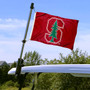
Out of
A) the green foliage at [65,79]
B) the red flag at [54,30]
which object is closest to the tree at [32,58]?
the green foliage at [65,79]

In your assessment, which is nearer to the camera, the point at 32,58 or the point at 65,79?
the point at 65,79

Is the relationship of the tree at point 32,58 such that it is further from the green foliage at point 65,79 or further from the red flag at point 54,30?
the red flag at point 54,30

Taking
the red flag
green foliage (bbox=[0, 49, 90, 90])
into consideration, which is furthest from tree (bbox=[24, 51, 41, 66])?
the red flag

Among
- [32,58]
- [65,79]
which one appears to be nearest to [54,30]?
[65,79]

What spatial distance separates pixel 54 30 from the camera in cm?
503

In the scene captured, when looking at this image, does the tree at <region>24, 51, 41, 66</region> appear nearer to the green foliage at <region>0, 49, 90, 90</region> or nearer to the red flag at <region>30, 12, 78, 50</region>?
the green foliage at <region>0, 49, 90, 90</region>

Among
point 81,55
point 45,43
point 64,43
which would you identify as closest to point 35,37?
point 45,43

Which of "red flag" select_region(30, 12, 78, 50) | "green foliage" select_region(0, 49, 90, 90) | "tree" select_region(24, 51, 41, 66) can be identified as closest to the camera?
"red flag" select_region(30, 12, 78, 50)

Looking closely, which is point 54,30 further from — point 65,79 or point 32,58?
point 32,58

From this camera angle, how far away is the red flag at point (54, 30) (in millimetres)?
4859

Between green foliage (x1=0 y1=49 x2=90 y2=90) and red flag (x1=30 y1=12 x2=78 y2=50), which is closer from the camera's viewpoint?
red flag (x1=30 y1=12 x2=78 y2=50)

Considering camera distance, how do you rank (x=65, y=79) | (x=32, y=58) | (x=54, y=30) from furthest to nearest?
1. (x=32, y=58)
2. (x=65, y=79)
3. (x=54, y=30)

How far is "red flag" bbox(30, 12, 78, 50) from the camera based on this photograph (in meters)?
4.86

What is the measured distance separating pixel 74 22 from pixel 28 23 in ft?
3.58
